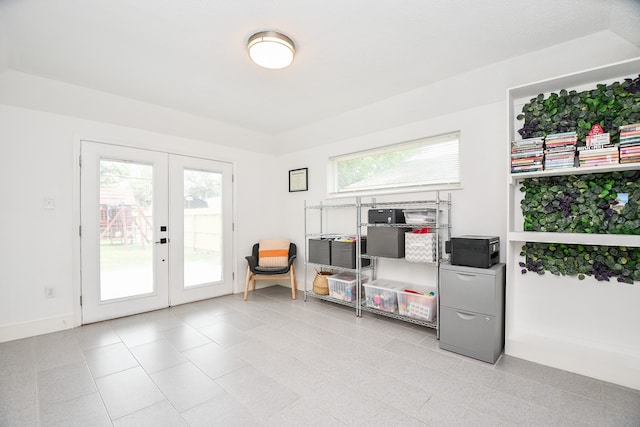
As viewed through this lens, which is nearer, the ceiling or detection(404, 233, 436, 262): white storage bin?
the ceiling

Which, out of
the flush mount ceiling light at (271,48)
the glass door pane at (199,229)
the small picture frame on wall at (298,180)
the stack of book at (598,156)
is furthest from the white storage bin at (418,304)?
the glass door pane at (199,229)

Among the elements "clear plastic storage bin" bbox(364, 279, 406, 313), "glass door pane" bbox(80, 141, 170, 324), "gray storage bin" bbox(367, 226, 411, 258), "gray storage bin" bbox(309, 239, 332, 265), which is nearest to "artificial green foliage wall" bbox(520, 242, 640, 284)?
"gray storage bin" bbox(367, 226, 411, 258)

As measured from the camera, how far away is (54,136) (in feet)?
10.2

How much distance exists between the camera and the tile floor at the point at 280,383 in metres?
1.77

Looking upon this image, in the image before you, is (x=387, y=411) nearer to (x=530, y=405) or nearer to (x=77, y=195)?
(x=530, y=405)

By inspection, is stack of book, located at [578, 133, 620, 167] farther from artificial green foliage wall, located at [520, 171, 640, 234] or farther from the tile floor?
the tile floor

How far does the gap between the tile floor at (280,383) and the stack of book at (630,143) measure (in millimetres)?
1595

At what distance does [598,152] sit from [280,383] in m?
2.88

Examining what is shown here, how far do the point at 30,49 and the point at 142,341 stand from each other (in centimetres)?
269

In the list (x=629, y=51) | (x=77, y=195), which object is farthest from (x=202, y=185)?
(x=629, y=51)

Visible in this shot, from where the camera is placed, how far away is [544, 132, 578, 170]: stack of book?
2268 mm

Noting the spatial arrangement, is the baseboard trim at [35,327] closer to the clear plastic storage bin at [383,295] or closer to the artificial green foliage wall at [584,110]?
the clear plastic storage bin at [383,295]

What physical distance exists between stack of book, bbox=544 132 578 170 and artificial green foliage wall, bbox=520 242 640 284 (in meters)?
0.72

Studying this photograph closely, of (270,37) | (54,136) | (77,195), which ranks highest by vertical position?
(270,37)
